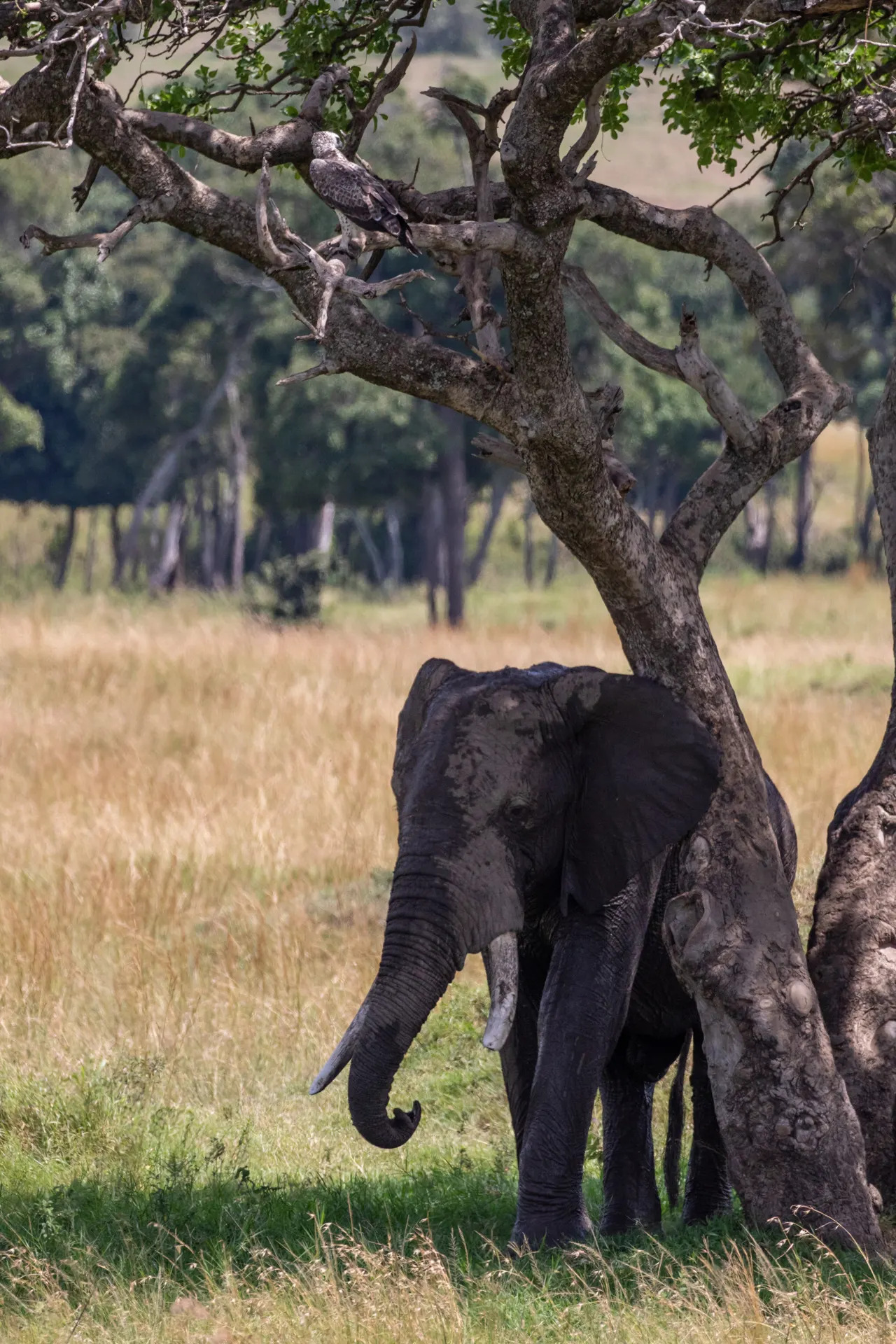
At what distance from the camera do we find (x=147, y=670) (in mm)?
17078

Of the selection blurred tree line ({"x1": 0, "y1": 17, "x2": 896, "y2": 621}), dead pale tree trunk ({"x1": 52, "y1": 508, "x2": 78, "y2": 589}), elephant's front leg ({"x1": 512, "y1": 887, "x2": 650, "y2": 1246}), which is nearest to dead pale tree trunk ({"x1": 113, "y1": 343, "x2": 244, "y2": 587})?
blurred tree line ({"x1": 0, "y1": 17, "x2": 896, "y2": 621})

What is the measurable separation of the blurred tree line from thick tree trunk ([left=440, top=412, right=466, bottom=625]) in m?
0.06

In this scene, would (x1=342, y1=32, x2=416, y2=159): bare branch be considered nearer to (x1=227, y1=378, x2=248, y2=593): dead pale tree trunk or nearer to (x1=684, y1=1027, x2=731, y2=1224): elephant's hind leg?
(x1=684, y1=1027, x2=731, y2=1224): elephant's hind leg

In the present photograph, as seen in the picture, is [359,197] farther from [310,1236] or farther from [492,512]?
[492,512]

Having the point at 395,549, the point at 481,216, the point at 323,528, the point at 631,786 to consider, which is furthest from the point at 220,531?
the point at 481,216

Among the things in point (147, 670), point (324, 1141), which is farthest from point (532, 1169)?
point (147, 670)

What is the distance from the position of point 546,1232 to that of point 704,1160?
1.11 metres

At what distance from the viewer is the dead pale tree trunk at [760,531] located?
156ft

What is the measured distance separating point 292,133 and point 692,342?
1.45 m

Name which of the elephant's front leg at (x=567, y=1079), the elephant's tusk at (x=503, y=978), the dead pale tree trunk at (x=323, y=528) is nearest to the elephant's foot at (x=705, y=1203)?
the elephant's front leg at (x=567, y=1079)

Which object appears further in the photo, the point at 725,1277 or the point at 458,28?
the point at 458,28

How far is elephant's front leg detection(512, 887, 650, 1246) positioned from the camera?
4.88 meters

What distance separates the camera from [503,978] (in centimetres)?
467

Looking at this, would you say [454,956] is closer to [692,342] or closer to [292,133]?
[692,342]
